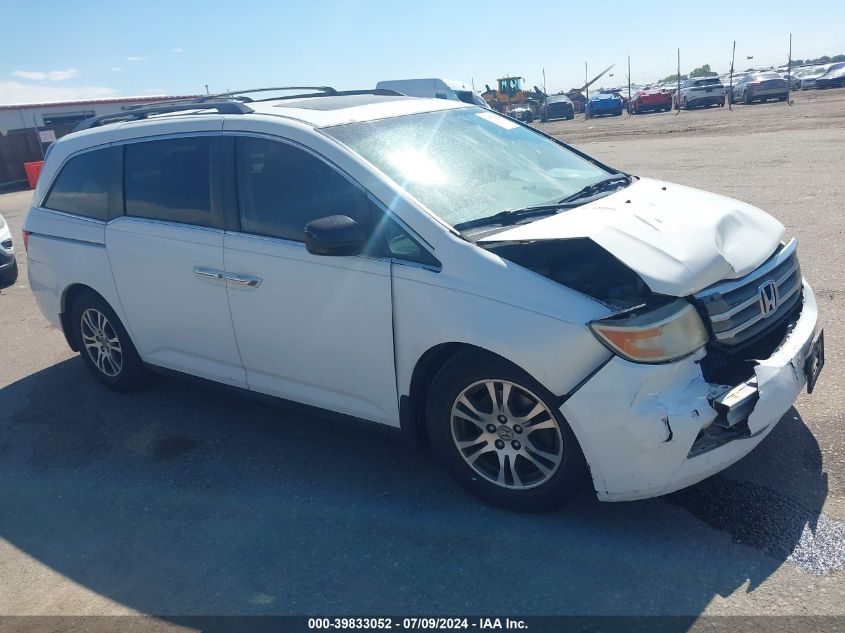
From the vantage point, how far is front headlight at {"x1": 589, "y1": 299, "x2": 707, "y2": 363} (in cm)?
292

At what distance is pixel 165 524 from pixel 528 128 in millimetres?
3345

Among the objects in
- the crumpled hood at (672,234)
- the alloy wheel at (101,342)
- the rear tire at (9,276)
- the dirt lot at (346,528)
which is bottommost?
the dirt lot at (346,528)

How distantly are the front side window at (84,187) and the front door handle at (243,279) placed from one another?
135 cm

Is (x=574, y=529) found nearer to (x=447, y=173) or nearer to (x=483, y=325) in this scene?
(x=483, y=325)

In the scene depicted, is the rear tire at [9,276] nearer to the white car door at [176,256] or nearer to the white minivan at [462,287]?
the white minivan at [462,287]

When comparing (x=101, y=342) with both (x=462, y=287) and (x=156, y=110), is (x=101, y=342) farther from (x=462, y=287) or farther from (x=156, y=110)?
(x=462, y=287)

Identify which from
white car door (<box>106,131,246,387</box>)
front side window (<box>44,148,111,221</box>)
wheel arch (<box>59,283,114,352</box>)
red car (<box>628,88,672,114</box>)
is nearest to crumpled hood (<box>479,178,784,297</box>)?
white car door (<box>106,131,246,387</box>)

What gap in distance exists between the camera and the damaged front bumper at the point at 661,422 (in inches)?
114

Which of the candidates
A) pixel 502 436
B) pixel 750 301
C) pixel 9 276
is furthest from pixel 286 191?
pixel 9 276

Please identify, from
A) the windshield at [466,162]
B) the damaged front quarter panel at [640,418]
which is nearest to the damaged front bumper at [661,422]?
the damaged front quarter panel at [640,418]

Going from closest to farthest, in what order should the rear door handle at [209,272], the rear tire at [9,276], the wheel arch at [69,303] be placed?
the rear door handle at [209,272], the wheel arch at [69,303], the rear tire at [9,276]

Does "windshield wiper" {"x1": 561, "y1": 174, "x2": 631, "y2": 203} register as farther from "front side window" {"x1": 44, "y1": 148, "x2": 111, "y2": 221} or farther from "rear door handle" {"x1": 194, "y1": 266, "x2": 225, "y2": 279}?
"front side window" {"x1": 44, "y1": 148, "x2": 111, "y2": 221}

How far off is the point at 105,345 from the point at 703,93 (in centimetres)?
3729

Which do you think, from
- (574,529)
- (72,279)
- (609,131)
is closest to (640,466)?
(574,529)
